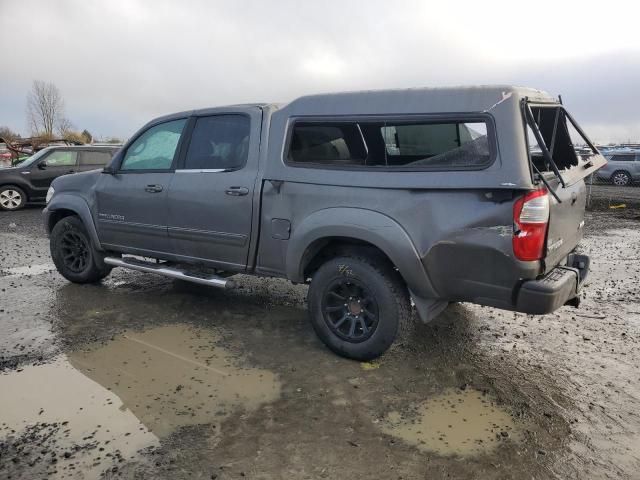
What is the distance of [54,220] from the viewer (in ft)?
19.6

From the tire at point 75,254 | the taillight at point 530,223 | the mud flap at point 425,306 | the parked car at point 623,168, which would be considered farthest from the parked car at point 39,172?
the parked car at point 623,168

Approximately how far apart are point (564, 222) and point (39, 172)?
1264 cm

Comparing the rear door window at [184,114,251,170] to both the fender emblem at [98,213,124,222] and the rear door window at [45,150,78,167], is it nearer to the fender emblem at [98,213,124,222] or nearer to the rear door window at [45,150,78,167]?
the fender emblem at [98,213,124,222]

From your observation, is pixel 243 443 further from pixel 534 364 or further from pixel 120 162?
pixel 120 162

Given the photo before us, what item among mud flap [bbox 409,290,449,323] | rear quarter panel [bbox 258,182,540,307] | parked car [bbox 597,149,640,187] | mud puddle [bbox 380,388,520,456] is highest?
parked car [bbox 597,149,640,187]

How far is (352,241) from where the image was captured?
3.76 m

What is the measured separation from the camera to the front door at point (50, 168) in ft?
41.5

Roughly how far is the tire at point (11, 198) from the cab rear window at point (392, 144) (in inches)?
444

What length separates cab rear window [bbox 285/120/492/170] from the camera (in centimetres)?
324

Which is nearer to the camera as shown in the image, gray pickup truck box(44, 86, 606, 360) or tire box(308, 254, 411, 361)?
gray pickup truck box(44, 86, 606, 360)

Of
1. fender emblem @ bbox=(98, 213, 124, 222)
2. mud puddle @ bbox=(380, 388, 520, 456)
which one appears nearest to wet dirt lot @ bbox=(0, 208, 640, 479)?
mud puddle @ bbox=(380, 388, 520, 456)

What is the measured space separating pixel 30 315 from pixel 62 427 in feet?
7.40

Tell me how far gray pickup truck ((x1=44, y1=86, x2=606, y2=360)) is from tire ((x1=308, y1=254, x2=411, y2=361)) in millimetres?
10

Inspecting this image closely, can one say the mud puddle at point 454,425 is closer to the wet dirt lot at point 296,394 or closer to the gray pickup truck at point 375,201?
the wet dirt lot at point 296,394
